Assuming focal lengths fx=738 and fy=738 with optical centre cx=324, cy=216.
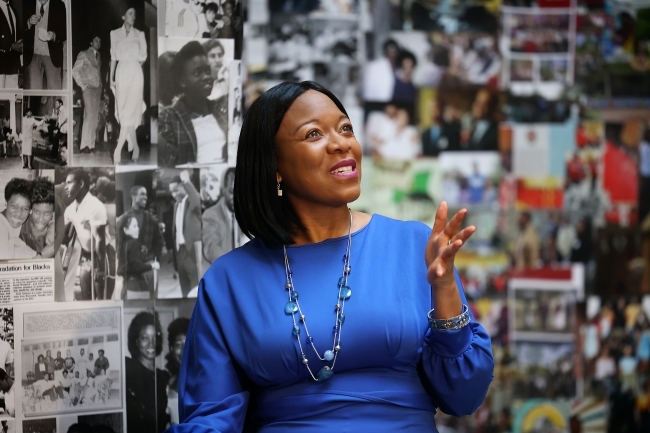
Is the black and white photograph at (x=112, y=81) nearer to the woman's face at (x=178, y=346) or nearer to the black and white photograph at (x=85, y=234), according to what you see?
the black and white photograph at (x=85, y=234)

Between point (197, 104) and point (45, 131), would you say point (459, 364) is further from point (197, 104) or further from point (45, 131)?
point (45, 131)

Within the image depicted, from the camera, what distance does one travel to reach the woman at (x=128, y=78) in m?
1.98

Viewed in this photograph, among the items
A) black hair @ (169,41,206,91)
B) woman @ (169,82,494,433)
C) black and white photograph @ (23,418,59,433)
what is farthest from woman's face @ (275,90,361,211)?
black and white photograph @ (23,418,59,433)

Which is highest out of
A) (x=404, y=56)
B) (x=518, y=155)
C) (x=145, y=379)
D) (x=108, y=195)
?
(x=404, y=56)

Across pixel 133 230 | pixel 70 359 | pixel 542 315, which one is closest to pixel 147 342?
pixel 70 359

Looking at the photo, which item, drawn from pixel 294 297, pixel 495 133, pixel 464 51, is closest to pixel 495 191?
pixel 495 133

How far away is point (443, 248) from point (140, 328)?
93 cm

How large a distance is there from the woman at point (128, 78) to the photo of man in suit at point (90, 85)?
39 millimetres

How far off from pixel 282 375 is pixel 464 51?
Result: 1510mm

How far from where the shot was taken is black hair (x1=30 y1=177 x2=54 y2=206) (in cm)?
194

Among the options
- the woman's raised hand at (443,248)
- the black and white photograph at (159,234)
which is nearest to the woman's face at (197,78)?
the black and white photograph at (159,234)

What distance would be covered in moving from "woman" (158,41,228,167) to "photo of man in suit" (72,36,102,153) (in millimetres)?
174

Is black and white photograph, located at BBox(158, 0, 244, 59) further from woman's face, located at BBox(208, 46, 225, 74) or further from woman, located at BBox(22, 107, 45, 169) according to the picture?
woman, located at BBox(22, 107, 45, 169)

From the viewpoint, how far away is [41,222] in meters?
1.95
